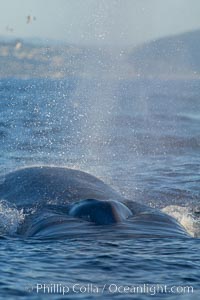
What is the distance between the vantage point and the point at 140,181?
22844 mm

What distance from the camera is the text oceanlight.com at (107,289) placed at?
9961 millimetres

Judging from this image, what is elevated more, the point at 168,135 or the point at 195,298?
the point at 168,135

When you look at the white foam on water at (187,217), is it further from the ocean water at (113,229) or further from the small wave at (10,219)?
the small wave at (10,219)

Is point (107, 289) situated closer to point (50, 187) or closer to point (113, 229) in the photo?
point (113, 229)

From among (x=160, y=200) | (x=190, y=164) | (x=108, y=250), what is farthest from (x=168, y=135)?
(x=108, y=250)

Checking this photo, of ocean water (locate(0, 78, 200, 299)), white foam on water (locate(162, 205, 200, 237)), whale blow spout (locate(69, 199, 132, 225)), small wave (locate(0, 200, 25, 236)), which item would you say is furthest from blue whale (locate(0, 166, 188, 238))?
white foam on water (locate(162, 205, 200, 237))

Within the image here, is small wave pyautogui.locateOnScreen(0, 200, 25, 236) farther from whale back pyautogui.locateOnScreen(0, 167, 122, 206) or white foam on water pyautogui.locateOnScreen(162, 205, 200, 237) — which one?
white foam on water pyautogui.locateOnScreen(162, 205, 200, 237)

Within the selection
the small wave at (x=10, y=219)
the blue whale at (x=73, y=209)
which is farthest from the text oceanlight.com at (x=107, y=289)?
the small wave at (x=10, y=219)

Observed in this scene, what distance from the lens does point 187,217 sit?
16625mm

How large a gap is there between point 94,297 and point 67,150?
68.7ft

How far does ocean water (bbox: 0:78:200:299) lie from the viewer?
1028 cm

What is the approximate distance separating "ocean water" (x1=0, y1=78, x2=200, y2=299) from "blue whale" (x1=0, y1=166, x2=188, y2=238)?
0.25 metres

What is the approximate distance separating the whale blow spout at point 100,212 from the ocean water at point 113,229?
0.48 m

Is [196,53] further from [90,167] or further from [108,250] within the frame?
[108,250]
